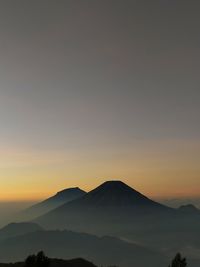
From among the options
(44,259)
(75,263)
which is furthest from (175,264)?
(75,263)

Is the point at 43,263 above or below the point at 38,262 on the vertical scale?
below

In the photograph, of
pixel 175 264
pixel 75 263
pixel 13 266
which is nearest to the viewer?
pixel 175 264

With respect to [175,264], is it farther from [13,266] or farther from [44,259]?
[13,266]

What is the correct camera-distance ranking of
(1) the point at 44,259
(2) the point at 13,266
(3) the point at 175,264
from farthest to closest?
1. (2) the point at 13,266
2. (3) the point at 175,264
3. (1) the point at 44,259

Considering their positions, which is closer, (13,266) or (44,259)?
(44,259)

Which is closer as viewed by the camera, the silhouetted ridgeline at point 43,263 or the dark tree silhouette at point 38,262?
the dark tree silhouette at point 38,262

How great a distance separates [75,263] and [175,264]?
72.6 meters

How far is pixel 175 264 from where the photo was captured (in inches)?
5022

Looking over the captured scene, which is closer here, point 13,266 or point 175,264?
point 175,264

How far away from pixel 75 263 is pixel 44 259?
74281 mm

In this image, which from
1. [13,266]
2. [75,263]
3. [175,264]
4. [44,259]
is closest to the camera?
[44,259]

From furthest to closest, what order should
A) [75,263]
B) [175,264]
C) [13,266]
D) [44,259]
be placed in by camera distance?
1. [75,263]
2. [13,266]
3. [175,264]
4. [44,259]

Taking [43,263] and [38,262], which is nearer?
[43,263]

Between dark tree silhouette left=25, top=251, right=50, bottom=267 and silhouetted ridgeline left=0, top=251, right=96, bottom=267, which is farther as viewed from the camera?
silhouetted ridgeline left=0, top=251, right=96, bottom=267
